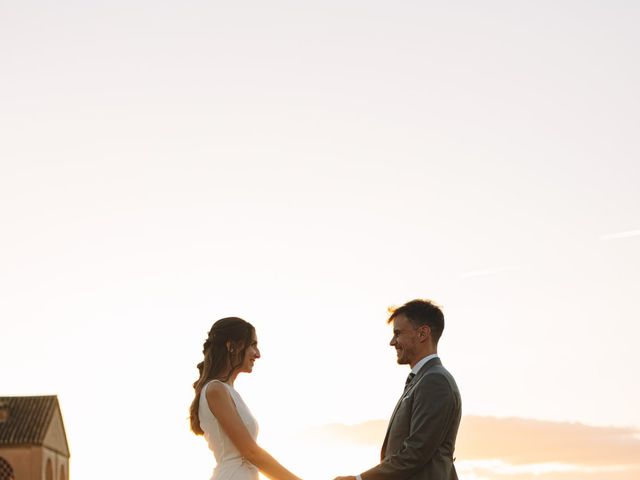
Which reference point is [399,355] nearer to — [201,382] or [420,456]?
[420,456]

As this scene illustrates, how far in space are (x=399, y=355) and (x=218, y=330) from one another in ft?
4.63

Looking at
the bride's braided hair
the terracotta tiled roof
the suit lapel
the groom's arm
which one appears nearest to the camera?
the groom's arm

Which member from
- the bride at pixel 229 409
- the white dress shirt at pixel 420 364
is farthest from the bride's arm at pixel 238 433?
the white dress shirt at pixel 420 364

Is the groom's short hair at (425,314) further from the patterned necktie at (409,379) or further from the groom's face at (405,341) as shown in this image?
the patterned necktie at (409,379)

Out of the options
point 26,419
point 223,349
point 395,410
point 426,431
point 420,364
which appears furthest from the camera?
point 26,419

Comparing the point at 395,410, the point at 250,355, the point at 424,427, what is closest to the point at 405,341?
the point at 395,410

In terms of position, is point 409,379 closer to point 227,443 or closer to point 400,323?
point 400,323

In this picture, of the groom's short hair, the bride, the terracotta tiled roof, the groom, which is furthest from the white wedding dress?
the terracotta tiled roof

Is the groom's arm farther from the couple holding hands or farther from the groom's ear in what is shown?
the groom's ear

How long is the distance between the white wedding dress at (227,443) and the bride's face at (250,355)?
0.19 m

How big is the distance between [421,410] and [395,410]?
15.2 inches

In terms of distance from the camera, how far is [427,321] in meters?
8.72

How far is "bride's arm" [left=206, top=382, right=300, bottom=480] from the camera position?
8719 millimetres

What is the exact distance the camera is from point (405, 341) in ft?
28.5
